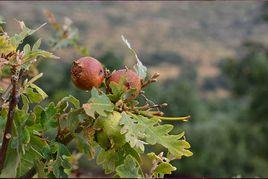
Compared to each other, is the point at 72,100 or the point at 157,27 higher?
the point at 72,100

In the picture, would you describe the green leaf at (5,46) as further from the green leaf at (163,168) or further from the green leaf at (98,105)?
the green leaf at (163,168)

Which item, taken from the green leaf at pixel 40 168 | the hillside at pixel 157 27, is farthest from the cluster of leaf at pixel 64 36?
the hillside at pixel 157 27

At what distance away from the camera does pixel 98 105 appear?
936 millimetres

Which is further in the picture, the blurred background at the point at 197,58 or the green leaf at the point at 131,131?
the blurred background at the point at 197,58

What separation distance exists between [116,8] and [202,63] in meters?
8.89

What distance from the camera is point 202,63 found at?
4759 cm

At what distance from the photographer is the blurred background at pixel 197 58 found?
17047 mm

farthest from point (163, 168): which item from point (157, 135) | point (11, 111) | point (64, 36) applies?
point (64, 36)

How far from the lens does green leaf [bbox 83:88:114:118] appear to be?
3.05 feet

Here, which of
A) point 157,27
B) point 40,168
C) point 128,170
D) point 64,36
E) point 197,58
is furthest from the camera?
point 157,27

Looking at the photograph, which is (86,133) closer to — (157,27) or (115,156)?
(115,156)

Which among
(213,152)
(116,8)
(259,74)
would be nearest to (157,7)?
(116,8)

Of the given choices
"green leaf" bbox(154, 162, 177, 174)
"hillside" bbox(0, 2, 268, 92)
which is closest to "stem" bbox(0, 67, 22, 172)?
"green leaf" bbox(154, 162, 177, 174)

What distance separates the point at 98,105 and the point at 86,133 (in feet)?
0.28
